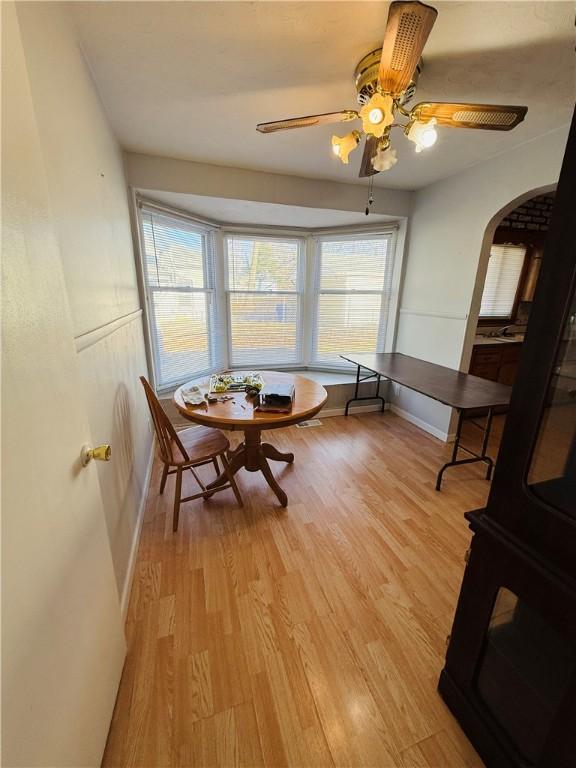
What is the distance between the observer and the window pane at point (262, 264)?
3.51 metres

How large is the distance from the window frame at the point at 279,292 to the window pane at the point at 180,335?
1.00 feet

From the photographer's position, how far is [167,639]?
4.22 ft

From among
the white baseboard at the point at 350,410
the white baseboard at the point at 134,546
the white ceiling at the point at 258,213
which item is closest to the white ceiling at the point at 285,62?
the white ceiling at the point at 258,213

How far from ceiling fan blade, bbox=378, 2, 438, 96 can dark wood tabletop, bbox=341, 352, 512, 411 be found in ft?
5.65

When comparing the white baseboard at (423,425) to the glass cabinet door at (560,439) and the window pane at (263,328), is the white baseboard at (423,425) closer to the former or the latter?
the window pane at (263,328)

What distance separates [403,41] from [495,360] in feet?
12.1

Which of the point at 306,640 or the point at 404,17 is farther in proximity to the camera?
the point at 306,640

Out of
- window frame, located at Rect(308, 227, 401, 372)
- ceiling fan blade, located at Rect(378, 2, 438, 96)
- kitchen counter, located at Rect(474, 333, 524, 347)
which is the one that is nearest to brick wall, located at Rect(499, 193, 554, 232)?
kitchen counter, located at Rect(474, 333, 524, 347)

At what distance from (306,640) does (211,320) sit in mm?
3074

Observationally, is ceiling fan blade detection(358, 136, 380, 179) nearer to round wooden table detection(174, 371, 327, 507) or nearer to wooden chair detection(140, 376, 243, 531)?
round wooden table detection(174, 371, 327, 507)

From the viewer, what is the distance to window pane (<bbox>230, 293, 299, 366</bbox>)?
12.1 ft

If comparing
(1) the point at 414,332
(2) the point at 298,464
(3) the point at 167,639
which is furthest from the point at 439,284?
(3) the point at 167,639

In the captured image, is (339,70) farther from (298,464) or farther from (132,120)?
(298,464)

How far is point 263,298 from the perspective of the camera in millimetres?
3705
